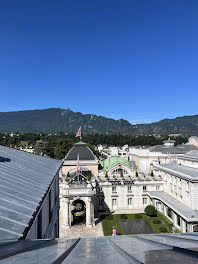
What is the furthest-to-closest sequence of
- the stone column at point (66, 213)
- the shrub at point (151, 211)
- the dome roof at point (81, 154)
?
1. the dome roof at point (81, 154)
2. the shrub at point (151, 211)
3. the stone column at point (66, 213)

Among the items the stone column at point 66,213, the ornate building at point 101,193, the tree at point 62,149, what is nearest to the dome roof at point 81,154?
the ornate building at point 101,193

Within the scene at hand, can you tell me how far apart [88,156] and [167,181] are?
788 inches

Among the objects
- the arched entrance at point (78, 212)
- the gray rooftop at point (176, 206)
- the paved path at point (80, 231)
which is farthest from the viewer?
the arched entrance at point (78, 212)

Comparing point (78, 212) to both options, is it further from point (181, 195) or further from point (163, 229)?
point (181, 195)

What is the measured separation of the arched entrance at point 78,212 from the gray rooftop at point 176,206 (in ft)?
44.4

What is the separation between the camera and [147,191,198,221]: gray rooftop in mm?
27828

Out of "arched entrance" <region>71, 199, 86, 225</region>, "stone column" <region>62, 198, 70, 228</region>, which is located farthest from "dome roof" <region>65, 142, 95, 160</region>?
"stone column" <region>62, 198, 70, 228</region>

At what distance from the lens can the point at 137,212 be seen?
125 ft

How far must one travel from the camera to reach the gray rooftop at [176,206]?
91.3 feet

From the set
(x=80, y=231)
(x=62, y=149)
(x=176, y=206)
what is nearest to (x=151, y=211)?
(x=176, y=206)

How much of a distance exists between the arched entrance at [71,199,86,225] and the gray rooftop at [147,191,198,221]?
1353 cm

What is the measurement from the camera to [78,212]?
32938mm

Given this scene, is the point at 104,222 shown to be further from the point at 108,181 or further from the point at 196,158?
the point at 196,158

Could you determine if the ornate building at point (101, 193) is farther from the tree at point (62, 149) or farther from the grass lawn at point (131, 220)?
the tree at point (62, 149)
